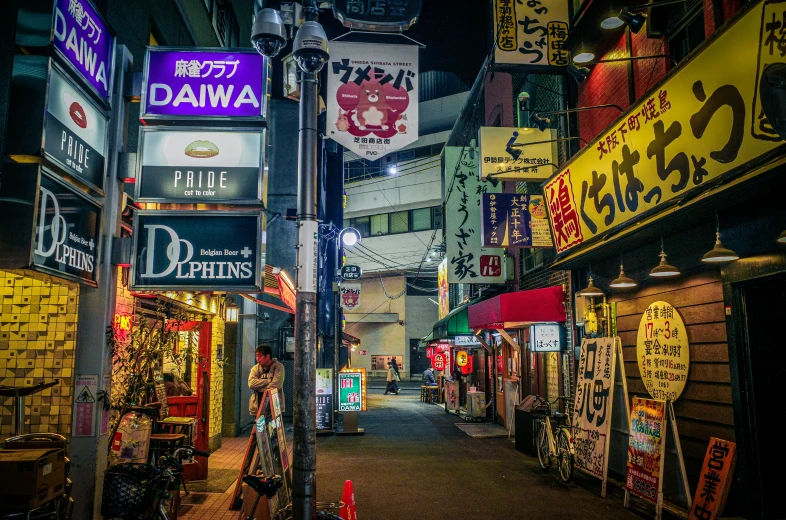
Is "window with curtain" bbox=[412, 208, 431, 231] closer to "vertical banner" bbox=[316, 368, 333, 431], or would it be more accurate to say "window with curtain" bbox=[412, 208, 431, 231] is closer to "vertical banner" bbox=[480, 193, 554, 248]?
"vertical banner" bbox=[316, 368, 333, 431]

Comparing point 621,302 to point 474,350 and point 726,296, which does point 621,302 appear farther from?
point 474,350

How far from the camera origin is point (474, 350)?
25141mm

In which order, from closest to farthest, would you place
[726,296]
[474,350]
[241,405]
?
1. [726,296]
2. [241,405]
3. [474,350]

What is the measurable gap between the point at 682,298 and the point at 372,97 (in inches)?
218

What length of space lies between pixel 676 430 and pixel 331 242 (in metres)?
12.7

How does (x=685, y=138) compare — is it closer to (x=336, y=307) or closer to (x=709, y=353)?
(x=709, y=353)

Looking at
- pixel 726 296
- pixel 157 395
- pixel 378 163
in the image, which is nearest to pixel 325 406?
pixel 157 395

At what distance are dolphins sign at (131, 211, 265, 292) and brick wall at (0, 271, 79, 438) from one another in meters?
1.03

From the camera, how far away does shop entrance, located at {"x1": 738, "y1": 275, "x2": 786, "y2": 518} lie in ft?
22.4

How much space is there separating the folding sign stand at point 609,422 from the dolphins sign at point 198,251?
6234mm

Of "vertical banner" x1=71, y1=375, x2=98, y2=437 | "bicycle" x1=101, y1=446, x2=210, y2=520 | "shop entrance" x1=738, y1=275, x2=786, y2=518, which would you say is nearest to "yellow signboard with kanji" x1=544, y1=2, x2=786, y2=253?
"shop entrance" x1=738, y1=275, x2=786, y2=518

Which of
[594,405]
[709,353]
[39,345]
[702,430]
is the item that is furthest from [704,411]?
[39,345]

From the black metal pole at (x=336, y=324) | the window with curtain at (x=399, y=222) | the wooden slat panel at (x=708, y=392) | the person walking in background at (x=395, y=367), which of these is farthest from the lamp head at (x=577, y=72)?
the window with curtain at (x=399, y=222)

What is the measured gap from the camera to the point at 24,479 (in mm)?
4781
